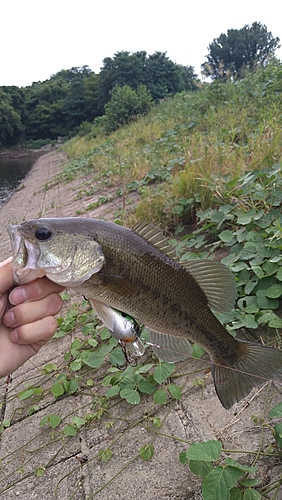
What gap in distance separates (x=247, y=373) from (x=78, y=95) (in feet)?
216

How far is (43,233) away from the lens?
1505mm

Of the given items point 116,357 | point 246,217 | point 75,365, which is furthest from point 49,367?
point 246,217

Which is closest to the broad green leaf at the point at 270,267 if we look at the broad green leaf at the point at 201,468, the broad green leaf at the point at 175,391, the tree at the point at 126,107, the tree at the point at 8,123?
the broad green leaf at the point at 175,391

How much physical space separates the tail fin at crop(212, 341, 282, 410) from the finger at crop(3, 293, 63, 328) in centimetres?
89

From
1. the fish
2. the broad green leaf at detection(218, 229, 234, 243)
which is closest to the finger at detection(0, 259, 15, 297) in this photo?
the fish

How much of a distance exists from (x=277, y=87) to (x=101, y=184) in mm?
5095

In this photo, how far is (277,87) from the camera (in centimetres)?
843

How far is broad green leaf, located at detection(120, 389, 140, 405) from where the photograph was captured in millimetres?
2111

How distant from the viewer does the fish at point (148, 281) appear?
4.89 ft

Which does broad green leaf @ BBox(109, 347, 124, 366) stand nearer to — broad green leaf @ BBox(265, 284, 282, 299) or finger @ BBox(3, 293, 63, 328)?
finger @ BBox(3, 293, 63, 328)

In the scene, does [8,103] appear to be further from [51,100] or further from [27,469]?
[27,469]

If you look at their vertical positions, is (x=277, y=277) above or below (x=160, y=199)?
below

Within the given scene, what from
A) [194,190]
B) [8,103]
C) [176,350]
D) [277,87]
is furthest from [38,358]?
[8,103]

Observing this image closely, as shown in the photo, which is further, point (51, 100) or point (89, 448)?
point (51, 100)
